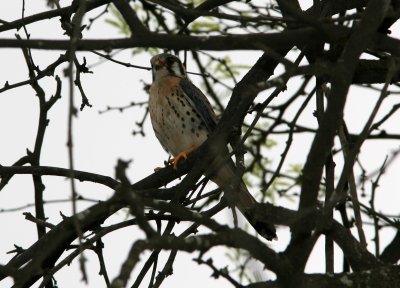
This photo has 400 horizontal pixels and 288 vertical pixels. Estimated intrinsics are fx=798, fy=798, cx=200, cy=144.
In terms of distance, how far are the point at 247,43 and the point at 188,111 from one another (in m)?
3.89

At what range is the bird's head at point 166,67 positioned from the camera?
25.3ft

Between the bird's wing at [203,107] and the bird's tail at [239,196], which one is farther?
the bird's wing at [203,107]

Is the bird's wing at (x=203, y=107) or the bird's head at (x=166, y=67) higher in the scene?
the bird's head at (x=166, y=67)

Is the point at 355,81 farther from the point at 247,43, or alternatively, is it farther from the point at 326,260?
the point at 247,43

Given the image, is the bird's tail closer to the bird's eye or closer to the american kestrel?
the american kestrel

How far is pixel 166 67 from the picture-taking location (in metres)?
7.77

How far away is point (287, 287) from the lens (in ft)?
10.2

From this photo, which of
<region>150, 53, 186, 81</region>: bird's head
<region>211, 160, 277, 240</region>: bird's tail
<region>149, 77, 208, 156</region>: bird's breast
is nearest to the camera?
<region>211, 160, 277, 240</region>: bird's tail

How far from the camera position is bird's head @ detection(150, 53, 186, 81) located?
7.73 m

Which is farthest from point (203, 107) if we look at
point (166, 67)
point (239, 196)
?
point (239, 196)

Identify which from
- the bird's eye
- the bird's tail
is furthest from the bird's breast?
the bird's eye

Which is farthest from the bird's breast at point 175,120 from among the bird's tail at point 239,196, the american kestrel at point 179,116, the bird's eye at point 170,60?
the bird's eye at point 170,60

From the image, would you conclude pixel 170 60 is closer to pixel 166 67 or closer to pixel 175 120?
pixel 166 67

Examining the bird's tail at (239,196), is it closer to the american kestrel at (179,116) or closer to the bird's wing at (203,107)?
the american kestrel at (179,116)
